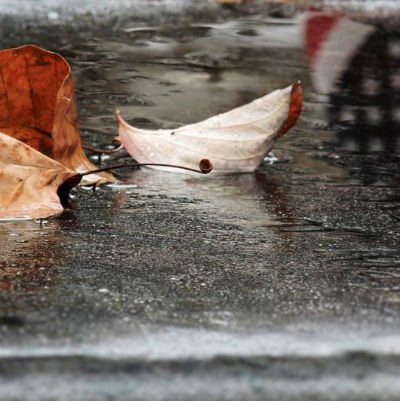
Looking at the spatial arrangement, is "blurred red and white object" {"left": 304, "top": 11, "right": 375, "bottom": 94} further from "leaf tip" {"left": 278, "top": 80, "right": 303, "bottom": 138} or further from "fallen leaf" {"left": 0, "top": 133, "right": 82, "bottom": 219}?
"fallen leaf" {"left": 0, "top": 133, "right": 82, "bottom": 219}

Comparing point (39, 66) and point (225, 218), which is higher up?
point (39, 66)

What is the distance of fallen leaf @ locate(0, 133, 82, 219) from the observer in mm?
1403

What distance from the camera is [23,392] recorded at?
0.79m

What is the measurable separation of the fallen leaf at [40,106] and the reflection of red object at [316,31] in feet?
4.61

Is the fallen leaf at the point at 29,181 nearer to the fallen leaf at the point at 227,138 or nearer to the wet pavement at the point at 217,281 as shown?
the wet pavement at the point at 217,281

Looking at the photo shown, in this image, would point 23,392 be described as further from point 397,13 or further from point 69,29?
point 397,13

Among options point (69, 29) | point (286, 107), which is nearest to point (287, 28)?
point (69, 29)

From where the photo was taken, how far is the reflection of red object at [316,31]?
3182mm

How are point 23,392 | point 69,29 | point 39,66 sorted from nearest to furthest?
point 23,392 → point 39,66 → point 69,29

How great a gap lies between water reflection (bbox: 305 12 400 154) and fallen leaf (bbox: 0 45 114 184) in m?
0.66

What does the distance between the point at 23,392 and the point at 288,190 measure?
97 cm

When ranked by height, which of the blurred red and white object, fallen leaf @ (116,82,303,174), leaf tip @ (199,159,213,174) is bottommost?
the blurred red and white object

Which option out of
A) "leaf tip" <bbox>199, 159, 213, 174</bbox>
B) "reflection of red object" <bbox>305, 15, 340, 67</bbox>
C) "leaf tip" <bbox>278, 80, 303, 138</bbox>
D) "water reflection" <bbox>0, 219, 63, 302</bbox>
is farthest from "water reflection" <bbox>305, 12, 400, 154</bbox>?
"water reflection" <bbox>0, 219, 63, 302</bbox>

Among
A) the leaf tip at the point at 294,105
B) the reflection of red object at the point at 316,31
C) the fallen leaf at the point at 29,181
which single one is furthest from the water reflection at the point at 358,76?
the fallen leaf at the point at 29,181
